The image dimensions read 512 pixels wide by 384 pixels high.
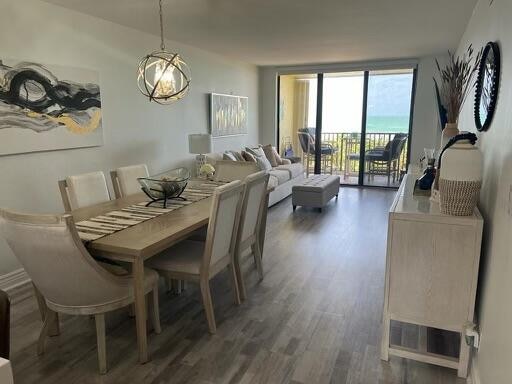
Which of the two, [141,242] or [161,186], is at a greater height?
[161,186]

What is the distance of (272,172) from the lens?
6355mm

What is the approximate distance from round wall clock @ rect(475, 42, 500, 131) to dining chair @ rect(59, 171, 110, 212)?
9.09ft

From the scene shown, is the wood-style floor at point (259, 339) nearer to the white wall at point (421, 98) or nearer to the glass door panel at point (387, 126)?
the white wall at point (421, 98)

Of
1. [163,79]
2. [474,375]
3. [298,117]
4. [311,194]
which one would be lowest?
[474,375]

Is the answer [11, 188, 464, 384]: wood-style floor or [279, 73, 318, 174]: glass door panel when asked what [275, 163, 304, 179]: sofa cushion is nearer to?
[279, 73, 318, 174]: glass door panel

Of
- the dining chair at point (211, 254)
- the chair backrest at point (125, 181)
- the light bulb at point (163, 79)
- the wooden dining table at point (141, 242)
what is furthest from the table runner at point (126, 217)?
the light bulb at point (163, 79)

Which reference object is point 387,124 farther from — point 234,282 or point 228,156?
point 234,282

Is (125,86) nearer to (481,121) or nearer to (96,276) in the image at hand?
(96,276)

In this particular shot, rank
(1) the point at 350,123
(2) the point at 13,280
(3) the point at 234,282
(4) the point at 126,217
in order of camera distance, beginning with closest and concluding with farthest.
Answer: (4) the point at 126,217 < (3) the point at 234,282 < (2) the point at 13,280 < (1) the point at 350,123

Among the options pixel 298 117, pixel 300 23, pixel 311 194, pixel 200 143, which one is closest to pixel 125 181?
pixel 200 143

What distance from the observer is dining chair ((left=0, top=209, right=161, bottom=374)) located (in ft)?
5.96

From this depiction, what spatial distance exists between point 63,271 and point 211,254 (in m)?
0.87

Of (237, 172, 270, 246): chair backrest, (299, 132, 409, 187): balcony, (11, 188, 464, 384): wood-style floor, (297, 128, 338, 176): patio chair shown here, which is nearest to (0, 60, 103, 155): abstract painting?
(11, 188, 464, 384): wood-style floor

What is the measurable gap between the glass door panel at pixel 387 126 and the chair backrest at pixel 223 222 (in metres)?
5.43
